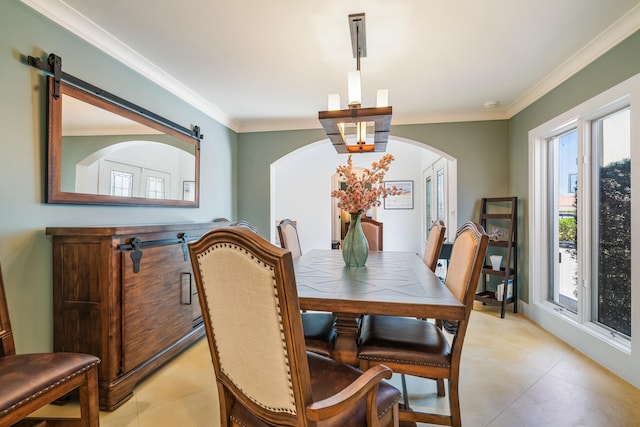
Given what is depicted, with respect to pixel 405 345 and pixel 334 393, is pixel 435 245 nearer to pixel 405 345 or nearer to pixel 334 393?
pixel 405 345

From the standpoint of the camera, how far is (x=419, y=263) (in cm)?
229

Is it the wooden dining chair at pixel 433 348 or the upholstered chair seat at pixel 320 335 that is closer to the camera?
the wooden dining chair at pixel 433 348

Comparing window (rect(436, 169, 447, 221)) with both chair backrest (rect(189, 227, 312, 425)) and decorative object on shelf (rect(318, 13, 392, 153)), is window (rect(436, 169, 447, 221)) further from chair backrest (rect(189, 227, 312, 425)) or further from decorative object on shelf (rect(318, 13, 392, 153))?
chair backrest (rect(189, 227, 312, 425))

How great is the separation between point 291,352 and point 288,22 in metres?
2.05

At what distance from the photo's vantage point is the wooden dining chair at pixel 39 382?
1.07 meters

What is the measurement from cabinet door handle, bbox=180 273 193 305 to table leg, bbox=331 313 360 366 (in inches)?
59.1

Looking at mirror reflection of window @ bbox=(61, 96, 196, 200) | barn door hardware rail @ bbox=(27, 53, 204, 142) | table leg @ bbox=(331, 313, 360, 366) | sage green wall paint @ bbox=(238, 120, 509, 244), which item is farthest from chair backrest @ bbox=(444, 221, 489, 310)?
barn door hardware rail @ bbox=(27, 53, 204, 142)

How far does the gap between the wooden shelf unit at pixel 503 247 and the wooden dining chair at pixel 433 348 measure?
220 centimetres

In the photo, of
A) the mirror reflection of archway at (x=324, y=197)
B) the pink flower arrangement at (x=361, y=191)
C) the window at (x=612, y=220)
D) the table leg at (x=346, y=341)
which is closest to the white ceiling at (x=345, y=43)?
the window at (x=612, y=220)

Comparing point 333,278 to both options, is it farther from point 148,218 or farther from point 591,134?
point 591,134

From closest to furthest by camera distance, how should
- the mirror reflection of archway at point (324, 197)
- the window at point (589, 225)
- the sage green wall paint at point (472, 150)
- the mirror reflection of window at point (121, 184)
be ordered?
the window at point (589, 225) < the mirror reflection of window at point (121, 184) < the sage green wall paint at point (472, 150) < the mirror reflection of archway at point (324, 197)

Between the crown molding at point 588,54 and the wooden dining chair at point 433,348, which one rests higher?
the crown molding at point 588,54

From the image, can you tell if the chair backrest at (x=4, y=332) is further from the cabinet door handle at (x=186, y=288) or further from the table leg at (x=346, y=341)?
the table leg at (x=346, y=341)

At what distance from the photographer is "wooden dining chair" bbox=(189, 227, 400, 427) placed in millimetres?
758
